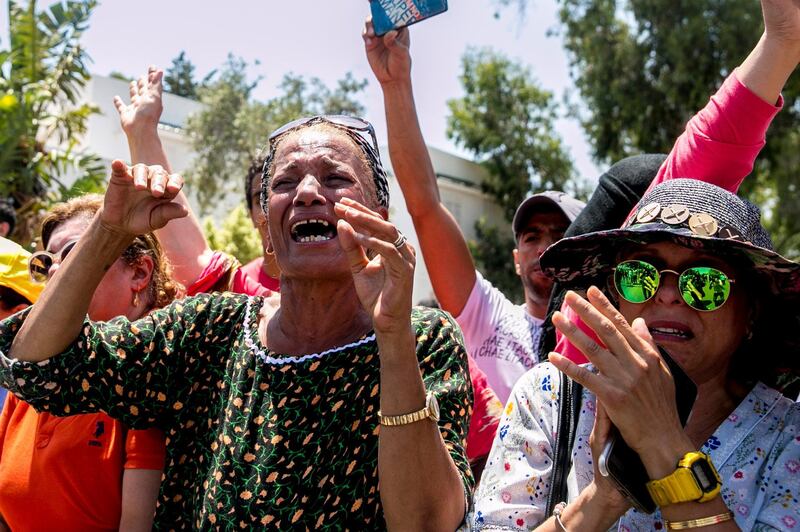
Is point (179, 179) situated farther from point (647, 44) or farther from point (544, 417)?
point (647, 44)

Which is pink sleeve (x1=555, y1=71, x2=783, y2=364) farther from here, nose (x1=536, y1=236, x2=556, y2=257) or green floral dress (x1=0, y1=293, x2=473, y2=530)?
nose (x1=536, y1=236, x2=556, y2=257)

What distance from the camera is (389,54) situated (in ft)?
10.7

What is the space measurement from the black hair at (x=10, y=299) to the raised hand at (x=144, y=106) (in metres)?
0.85

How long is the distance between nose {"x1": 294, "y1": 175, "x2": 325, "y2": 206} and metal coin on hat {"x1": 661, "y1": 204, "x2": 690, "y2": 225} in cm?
87

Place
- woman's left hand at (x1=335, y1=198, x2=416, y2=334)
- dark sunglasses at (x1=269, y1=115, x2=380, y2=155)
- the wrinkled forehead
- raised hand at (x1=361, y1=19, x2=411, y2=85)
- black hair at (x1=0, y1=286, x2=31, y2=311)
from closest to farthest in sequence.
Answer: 1. woman's left hand at (x1=335, y1=198, x2=416, y2=334)
2. the wrinkled forehead
3. dark sunglasses at (x1=269, y1=115, x2=380, y2=155)
4. raised hand at (x1=361, y1=19, x2=411, y2=85)
5. black hair at (x1=0, y1=286, x2=31, y2=311)

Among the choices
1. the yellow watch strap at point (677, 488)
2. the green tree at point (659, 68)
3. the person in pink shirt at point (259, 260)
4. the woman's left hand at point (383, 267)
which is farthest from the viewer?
the green tree at point (659, 68)

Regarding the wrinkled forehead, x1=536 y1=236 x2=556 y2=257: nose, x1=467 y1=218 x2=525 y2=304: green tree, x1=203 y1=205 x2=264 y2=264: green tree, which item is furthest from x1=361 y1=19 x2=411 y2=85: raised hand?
x1=467 y1=218 x2=525 y2=304: green tree

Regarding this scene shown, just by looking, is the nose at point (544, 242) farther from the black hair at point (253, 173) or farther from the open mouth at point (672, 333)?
the open mouth at point (672, 333)

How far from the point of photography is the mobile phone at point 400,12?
122 inches

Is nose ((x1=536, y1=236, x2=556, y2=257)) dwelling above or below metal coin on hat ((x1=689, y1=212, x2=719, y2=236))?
below

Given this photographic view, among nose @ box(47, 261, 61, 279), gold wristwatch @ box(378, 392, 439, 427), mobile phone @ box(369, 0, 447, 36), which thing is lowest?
gold wristwatch @ box(378, 392, 439, 427)

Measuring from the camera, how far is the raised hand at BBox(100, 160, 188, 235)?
2193 millimetres

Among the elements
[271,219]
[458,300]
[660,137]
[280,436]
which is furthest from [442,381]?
[660,137]

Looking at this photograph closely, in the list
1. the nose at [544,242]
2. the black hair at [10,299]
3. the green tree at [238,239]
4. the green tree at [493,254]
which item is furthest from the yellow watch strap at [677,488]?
the green tree at [493,254]
